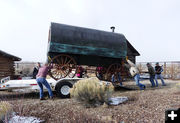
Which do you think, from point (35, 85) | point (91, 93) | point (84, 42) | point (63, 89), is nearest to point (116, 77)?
point (84, 42)

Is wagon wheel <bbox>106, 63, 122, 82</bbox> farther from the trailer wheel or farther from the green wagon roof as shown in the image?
the trailer wheel

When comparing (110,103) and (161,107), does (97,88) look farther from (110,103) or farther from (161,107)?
(161,107)

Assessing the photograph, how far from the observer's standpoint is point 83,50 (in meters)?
7.11

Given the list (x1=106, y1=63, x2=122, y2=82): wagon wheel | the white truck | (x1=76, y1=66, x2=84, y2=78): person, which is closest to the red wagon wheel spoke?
(x1=106, y1=63, x2=122, y2=82): wagon wheel

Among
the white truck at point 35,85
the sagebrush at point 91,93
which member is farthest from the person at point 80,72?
the sagebrush at point 91,93

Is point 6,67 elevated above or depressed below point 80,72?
above

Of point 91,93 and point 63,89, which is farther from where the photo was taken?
point 63,89

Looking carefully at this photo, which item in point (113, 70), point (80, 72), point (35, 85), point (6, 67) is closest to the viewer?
point (35, 85)

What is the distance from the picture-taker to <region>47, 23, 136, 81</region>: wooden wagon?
671cm

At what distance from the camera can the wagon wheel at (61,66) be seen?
6.76 m

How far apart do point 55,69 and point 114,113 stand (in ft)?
13.9

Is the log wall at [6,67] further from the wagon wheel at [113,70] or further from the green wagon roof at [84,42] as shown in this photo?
the wagon wheel at [113,70]

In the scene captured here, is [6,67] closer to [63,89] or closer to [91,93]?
[63,89]

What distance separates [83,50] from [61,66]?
149cm
